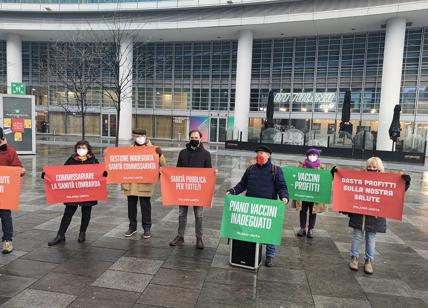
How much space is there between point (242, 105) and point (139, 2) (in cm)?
1384

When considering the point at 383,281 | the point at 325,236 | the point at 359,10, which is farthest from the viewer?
the point at 359,10

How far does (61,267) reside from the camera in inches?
209

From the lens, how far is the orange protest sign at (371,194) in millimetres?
5773

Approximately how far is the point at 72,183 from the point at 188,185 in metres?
2.09

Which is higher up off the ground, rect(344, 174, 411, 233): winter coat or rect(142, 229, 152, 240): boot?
rect(344, 174, 411, 233): winter coat

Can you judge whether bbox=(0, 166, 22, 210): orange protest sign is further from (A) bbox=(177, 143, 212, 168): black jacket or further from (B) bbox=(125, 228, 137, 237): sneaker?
(A) bbox=(177, 143, 212, 168): black jacket

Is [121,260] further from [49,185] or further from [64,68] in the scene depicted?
[64,68]

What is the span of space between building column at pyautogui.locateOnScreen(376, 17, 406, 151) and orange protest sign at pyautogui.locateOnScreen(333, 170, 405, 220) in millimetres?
25296

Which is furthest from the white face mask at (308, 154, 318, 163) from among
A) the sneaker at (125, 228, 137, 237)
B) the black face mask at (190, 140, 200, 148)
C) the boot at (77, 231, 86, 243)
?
the boot at (77, 231, 86, 243)

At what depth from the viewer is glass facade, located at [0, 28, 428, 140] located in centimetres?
3381

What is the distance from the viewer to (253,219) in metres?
5.39

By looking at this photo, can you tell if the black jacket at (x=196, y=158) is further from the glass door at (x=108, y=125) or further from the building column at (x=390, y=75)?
the glass door at (x=108, y=125)

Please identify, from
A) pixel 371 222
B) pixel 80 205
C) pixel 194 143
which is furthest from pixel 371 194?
pixel 80 205

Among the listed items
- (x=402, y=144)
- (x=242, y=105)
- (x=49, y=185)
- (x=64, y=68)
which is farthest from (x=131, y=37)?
(x=49, y=185)
